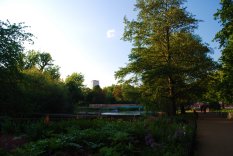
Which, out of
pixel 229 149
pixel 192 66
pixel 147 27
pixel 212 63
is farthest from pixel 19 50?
pixel 229 149

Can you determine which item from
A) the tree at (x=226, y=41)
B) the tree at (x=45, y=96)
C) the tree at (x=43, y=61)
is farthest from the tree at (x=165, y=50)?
the tree at (x=43, y=61)

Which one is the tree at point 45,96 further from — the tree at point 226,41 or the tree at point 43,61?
the tree at point 43,61

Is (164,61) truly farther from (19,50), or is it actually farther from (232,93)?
(19,50)

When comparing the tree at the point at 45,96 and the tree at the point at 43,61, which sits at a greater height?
the tree at the point at 43,61

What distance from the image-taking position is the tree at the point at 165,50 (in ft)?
96.9

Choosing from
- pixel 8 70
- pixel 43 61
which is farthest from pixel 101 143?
pixel 43 61

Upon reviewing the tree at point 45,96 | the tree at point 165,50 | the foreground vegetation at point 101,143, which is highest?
the tree at point 165,50

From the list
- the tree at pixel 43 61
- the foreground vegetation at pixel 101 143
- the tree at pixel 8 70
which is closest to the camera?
the foreground vegetation at pixel 101 143

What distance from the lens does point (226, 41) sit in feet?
89.7

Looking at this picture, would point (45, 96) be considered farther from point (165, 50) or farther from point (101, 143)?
point (101, 143)

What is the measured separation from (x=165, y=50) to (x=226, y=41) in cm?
555

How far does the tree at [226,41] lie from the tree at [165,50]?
1.50 m

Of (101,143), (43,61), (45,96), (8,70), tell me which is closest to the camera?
(101,143)

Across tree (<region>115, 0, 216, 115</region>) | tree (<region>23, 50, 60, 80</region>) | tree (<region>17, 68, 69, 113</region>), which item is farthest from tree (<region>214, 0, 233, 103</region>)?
tree (<region>23, 50, 60, 80</region>)
